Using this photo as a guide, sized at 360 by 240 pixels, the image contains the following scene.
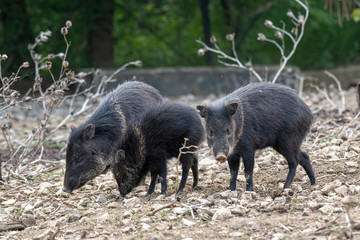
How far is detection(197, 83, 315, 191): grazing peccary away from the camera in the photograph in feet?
16.3

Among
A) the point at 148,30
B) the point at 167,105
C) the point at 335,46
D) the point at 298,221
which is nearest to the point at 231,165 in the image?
the point at 167,105

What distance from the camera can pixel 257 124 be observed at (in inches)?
200

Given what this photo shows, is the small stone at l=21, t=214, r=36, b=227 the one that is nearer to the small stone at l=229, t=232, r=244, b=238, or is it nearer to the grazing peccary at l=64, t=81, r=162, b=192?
the grazing peccary at l=64, t=81, r=162, b=192

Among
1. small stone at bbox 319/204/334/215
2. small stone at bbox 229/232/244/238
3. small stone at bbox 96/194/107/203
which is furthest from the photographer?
small stone at bbox 96/194/107/203

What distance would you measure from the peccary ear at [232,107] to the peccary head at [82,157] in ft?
4.49

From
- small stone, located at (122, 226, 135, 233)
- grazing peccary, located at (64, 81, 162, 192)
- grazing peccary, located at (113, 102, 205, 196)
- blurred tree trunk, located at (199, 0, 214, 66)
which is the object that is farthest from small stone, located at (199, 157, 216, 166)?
blurred tree trunk, located at (199, 0, 214, 66)

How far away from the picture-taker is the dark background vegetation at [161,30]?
11461mm

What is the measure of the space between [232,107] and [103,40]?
776 centimetres

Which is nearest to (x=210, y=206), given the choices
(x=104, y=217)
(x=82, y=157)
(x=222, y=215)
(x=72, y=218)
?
(x=222, y=215)

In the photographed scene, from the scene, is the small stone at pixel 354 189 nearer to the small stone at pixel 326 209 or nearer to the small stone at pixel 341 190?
the small stone at pixel 341 190

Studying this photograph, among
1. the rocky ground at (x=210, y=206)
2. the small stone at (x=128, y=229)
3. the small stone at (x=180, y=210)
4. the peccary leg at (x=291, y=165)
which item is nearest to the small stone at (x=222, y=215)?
the rocky ground at (x=210, y=206)

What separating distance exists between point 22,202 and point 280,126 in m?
2.32

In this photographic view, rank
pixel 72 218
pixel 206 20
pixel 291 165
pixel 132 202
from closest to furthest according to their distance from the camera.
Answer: pixel 72 218, pixel 132 202, pixel 291 165, pixel 206 20

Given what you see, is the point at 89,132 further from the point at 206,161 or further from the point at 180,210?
the point at 180,210
